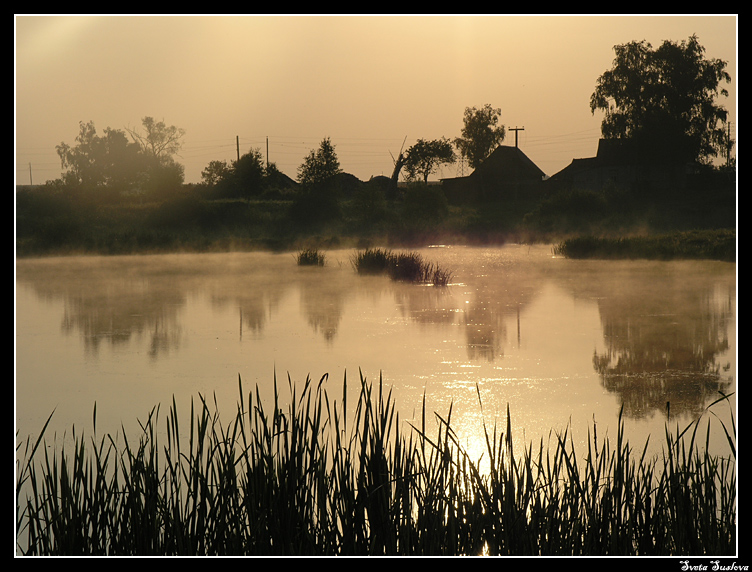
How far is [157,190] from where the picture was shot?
96.5 ft

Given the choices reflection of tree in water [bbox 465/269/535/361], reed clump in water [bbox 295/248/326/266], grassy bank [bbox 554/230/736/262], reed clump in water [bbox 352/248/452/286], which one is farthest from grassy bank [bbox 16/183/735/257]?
reflection of tree in water [bbox 465/269/535/361]

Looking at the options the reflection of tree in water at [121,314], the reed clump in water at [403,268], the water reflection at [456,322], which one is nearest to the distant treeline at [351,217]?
the reed clump in water at [403,268]

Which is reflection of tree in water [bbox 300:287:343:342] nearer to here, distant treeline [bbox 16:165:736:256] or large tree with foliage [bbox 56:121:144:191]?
distant treeline [bbox 16:165:736:256]

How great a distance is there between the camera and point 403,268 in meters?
13.0

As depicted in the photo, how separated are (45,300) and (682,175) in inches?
909

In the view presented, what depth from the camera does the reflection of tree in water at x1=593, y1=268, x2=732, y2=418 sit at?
17.3 ft

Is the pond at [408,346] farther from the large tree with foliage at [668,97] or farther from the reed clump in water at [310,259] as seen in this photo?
the large tree with foliage at [668,97]

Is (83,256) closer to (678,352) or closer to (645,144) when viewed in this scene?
(678,352)

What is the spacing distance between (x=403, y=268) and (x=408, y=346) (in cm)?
602

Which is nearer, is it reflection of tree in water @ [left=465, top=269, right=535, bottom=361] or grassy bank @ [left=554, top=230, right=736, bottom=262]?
reflection of tree in water @ [left=465, top=269, right=535, bottom=361]

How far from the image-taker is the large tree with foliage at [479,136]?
38094mm

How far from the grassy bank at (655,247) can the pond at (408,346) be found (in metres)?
2.91

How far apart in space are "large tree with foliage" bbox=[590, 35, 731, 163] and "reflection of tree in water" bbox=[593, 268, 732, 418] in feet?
55.8

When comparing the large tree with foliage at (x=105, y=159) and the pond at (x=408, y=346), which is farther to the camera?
the large tree with foliage at (x=105, y=159)
